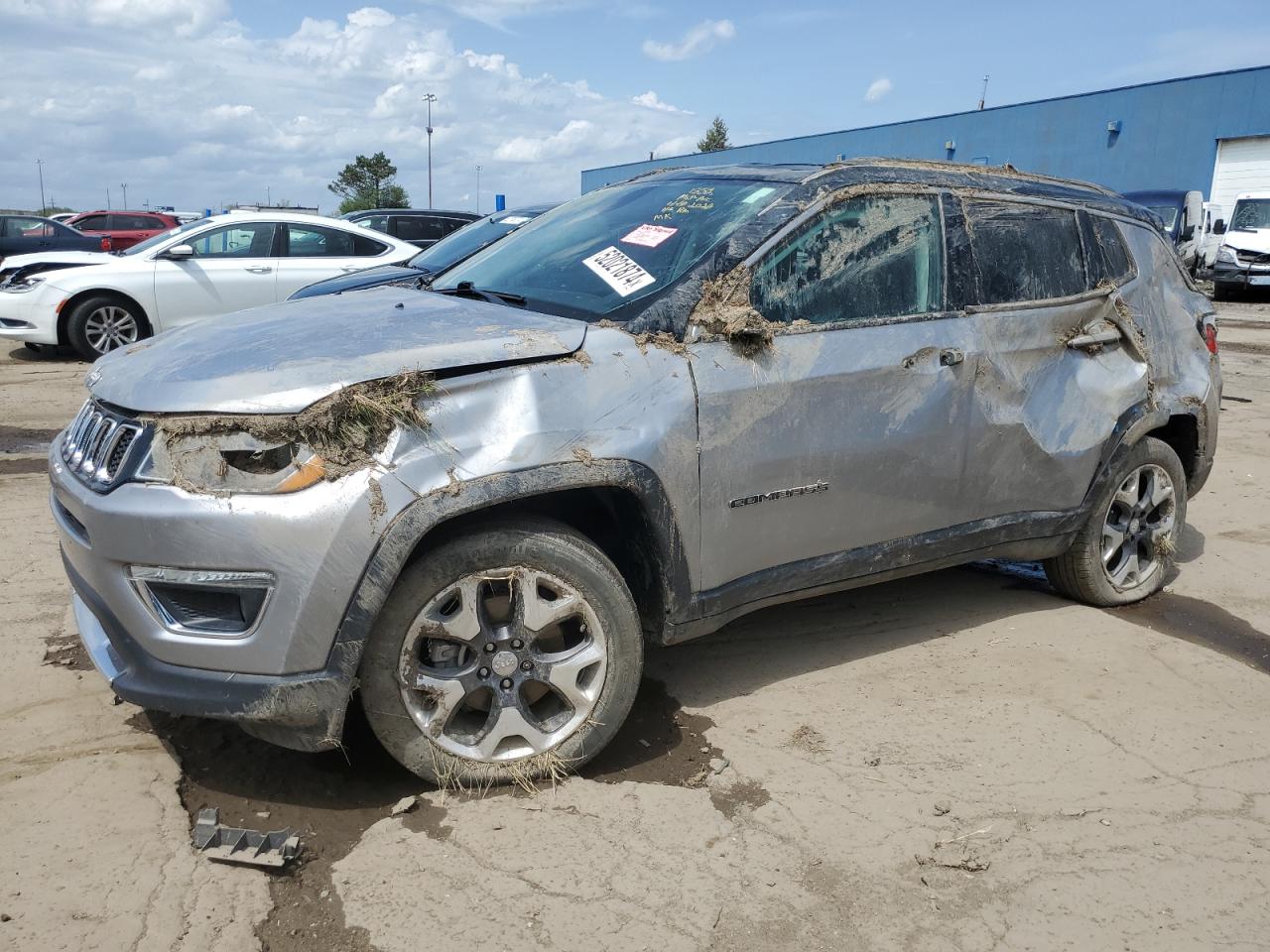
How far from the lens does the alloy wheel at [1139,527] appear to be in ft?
15.4

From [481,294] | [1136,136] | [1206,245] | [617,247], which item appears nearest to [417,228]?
[481,294]

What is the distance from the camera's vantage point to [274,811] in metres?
3.05

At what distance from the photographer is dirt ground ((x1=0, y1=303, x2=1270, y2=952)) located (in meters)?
2.61

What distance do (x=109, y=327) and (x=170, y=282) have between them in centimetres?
77

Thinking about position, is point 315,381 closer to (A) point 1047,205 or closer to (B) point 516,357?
(B) point 516,357

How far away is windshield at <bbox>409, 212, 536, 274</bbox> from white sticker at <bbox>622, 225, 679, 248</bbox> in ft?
15.0

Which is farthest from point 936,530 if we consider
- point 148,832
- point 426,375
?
point 148,832

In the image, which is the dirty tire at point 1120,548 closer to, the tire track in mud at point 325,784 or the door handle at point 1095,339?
the door handle at point 1095,339

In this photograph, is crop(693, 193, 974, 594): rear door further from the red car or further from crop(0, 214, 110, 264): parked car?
the red car

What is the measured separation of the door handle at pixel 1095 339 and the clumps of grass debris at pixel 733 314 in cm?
161

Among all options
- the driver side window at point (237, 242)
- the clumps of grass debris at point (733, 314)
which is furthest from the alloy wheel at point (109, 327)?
the clumps of grass debris at point (733, 314)

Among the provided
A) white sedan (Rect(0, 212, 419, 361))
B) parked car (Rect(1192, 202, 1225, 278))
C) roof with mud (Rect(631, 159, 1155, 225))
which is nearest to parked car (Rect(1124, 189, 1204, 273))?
parked car (Rect(1192, 202, 1225, 278))

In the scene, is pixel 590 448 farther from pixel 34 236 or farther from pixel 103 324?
pixel 34 236

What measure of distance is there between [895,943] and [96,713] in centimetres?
260
